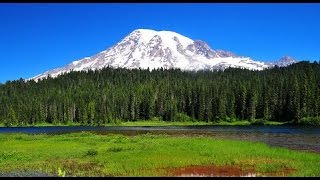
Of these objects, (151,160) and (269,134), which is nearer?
(151,160)

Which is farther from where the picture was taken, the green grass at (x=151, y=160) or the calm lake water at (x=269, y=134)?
the calm lake water at (x=269, y=134)

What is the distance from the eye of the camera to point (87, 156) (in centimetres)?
4534

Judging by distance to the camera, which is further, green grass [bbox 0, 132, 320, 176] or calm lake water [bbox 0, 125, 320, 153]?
calm lake water [bbox 0, 125, 320, 153]

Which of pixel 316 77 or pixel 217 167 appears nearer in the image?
pixel 217 167

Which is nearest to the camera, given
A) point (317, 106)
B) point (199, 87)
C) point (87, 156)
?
point (87, 156)

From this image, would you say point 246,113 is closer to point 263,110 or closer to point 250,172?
point 263,110

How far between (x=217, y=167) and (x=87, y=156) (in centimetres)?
1452

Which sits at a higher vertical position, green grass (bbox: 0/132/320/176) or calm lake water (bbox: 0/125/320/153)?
green grass (bbox: 0/132/320/176)

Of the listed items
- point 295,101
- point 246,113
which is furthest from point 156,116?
point 295,101

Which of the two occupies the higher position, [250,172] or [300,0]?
[300,0]

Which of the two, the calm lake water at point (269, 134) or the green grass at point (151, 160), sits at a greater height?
the green grass at point (151, 160)

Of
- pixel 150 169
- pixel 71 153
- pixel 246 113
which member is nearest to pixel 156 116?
pixel 246 113

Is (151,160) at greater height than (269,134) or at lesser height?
greater

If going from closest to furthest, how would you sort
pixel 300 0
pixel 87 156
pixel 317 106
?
pixel 300 0 < pixel 87 156 < pixel 317 106
